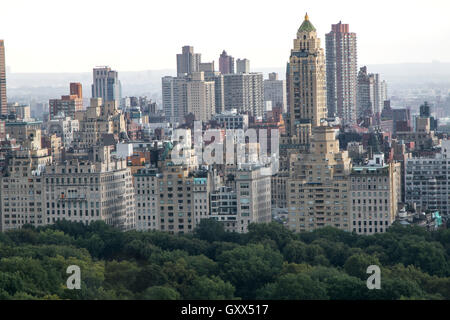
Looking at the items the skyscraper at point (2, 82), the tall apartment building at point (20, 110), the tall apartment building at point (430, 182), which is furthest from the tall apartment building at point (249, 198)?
the tall apartment building at point (20, 110)

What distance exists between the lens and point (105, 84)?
11688 cm

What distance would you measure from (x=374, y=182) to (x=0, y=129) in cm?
4621

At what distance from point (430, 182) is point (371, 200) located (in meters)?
8.95

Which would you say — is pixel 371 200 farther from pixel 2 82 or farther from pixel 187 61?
pixel 187 61

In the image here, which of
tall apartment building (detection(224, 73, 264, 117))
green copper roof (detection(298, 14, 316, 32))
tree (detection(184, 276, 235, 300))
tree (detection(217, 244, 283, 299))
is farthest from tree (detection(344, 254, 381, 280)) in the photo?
tall apartment building (detection(224, 73, 264, 117))

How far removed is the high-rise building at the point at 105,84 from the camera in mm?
116062

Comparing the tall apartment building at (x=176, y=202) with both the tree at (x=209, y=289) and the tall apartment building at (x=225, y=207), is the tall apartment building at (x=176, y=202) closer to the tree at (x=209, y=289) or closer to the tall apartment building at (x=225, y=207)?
the tall apartment building at (x=225, y=207)

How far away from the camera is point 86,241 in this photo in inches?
1804

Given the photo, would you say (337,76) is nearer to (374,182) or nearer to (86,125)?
(86,125)

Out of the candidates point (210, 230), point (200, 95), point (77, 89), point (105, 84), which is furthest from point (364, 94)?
point (210, 230)

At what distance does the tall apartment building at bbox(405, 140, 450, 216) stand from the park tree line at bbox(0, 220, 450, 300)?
1176 cm

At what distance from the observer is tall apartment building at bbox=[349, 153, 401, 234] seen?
51.6m

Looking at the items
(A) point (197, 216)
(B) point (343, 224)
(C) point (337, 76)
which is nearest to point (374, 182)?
(B) point (343, 224)

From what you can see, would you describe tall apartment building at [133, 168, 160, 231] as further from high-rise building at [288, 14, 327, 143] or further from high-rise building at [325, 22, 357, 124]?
high-rise building at [325, 22, 357, 124]
